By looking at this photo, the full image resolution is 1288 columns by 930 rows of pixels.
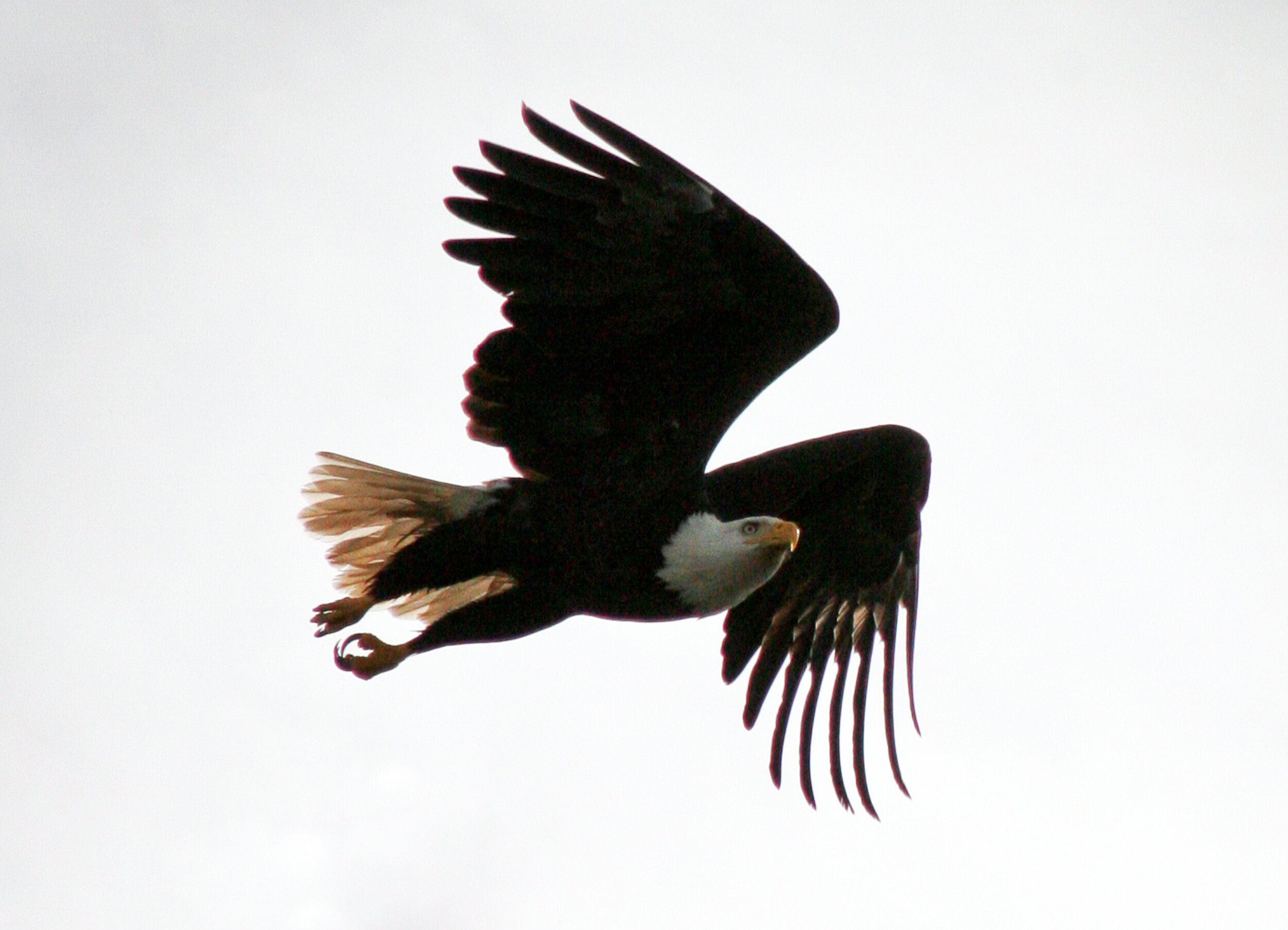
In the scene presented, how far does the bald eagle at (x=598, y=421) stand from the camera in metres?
4.69

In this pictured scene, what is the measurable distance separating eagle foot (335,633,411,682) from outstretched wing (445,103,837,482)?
0.84m

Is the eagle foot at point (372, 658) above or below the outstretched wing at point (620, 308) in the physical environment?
below

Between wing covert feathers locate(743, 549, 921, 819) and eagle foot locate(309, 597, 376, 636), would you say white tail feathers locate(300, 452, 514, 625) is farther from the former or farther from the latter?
wing covert feathers locate(743, 549, 921, 819)

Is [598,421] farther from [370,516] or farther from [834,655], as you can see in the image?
[834,655]

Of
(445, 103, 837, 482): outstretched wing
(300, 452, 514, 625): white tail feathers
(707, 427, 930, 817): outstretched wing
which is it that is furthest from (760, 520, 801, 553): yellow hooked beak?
(300, 452, 514, 625): white tail feathers

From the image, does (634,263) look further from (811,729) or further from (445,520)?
(811,729)

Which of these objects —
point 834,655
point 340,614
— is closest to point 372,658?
point 340,614

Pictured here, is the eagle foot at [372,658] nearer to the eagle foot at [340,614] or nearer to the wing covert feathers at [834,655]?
the eagle foot at [340,614]

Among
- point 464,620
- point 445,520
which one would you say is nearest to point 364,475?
point 445,520

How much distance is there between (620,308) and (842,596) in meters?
2.08

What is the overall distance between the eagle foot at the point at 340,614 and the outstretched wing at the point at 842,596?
1.57 metres

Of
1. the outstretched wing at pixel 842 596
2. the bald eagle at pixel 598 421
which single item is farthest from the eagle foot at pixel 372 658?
the outstretched wing at pixel 842 596

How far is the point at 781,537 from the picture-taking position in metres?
5.07

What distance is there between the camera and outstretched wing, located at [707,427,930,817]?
19.7 feet
